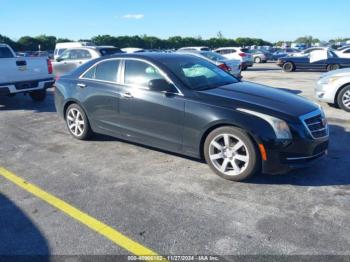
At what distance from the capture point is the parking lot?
326 centimetres

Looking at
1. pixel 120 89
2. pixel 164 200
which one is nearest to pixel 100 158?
pixel 120 89

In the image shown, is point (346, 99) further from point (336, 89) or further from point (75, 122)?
point (75, 122)

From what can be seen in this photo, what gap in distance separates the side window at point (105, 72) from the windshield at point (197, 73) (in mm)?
911

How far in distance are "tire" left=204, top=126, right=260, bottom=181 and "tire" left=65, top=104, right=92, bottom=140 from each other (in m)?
2.59

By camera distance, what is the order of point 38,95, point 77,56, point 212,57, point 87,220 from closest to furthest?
1. point 87,220
2. point 38,95
3. point 77,56
4. point 212,57

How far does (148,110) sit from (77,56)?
427 inches

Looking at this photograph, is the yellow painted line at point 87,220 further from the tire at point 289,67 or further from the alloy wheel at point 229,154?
the tire at point 289,67

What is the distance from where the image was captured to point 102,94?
5.91 meters

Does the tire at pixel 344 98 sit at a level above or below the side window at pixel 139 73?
below

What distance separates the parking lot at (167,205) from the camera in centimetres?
326

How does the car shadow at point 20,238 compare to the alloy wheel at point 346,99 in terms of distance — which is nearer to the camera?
the car shadow at point 20,238

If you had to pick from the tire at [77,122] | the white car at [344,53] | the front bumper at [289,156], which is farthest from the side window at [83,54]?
the white car at [344,53]

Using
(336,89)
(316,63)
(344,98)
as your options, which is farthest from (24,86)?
(316,63)

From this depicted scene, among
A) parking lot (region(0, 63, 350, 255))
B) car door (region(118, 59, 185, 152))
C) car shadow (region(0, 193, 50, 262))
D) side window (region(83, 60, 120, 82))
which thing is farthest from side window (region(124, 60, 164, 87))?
car shadow (region(0, 193, 50, 262))
